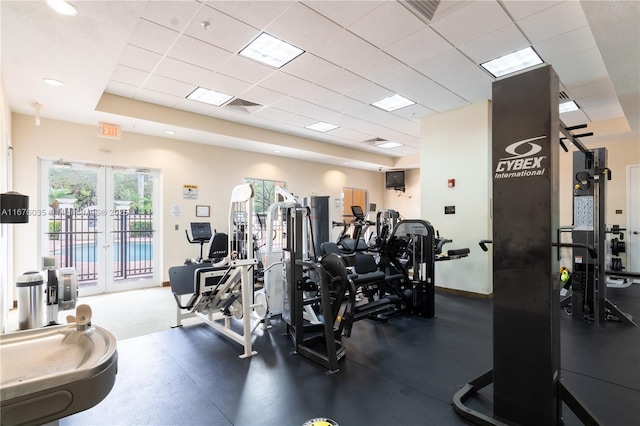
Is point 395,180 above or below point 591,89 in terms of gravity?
below

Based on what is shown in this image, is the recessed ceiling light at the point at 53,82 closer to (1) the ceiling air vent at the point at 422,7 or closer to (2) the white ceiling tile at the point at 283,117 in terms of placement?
(2) the white ceiling tile at the point at 283,117

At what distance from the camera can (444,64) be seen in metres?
4.41

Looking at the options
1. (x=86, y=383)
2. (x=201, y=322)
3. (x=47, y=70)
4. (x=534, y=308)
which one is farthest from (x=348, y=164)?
(x=86, y=383)

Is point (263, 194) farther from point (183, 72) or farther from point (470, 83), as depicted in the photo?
point (470, 83)

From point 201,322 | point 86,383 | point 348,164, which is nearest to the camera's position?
point 86,383

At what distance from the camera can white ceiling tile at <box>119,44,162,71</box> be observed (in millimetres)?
3959

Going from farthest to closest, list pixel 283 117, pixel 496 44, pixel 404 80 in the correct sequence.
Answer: pixel 283 117 → pixel 404 80 → pixel 496 44

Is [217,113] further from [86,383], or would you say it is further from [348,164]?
[86,383]

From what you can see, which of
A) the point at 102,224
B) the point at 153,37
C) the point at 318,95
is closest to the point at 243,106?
the point at 318,95

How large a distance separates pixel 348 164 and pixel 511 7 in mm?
7226

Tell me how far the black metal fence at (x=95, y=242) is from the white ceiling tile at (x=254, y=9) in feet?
A: 16.2

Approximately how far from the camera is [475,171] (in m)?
5.77

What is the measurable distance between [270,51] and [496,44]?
278cm

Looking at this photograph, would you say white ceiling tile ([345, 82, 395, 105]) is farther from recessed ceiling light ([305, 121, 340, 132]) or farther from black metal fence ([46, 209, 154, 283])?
black metal fence ([46, 209, 154, 283])
